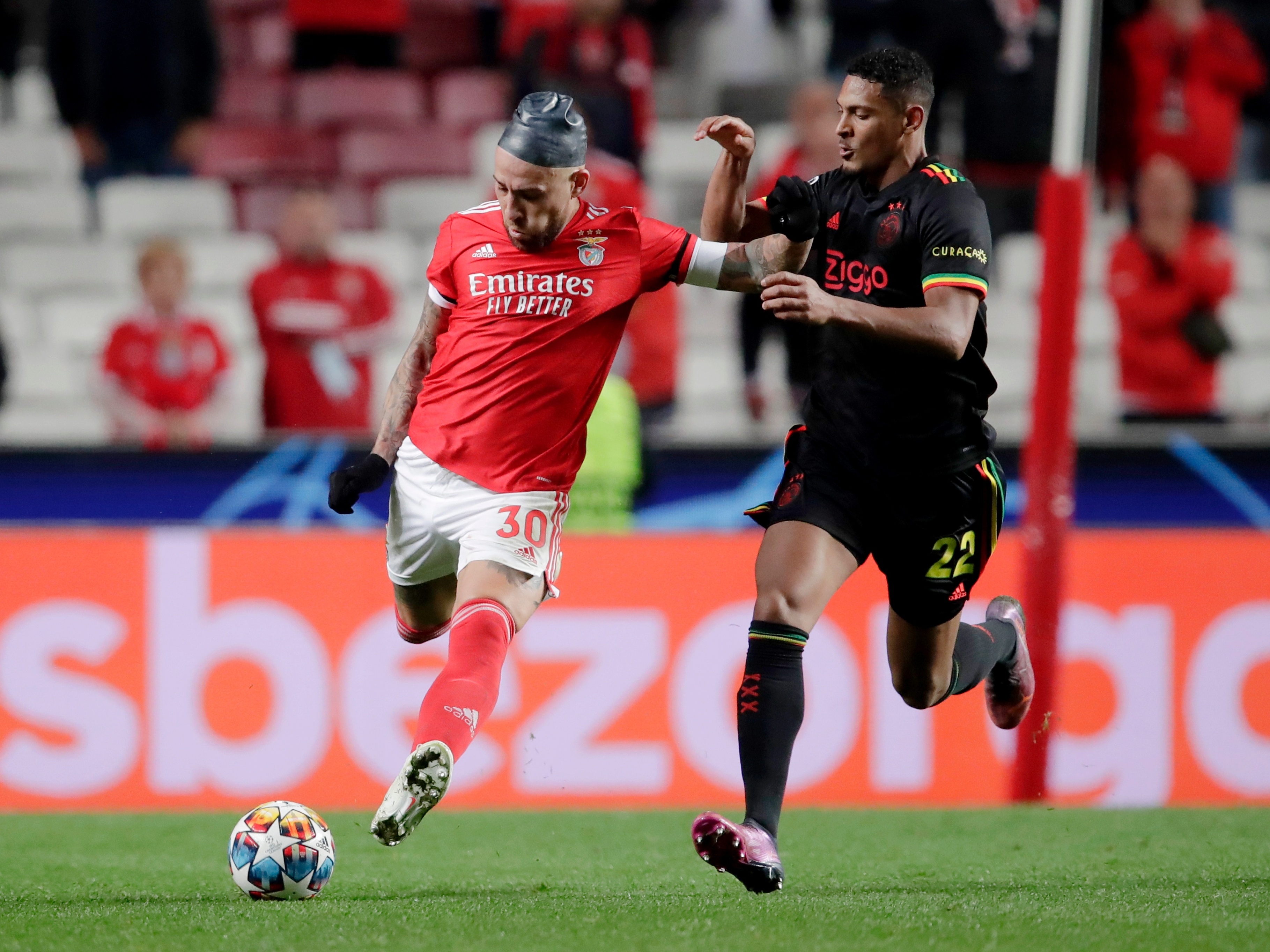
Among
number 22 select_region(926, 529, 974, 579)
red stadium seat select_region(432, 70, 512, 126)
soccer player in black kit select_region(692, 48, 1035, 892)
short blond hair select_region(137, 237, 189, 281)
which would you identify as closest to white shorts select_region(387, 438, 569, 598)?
soccer player in black kit select_region(692, 48, 1035, 892)

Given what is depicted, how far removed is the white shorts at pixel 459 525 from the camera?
4.97 metres

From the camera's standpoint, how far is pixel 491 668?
15.4 ft

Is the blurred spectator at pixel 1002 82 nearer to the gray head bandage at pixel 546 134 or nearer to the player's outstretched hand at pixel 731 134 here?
the player's outstretched hand at pixel 731 134

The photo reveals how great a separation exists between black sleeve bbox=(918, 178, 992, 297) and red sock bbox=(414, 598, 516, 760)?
4.69ft

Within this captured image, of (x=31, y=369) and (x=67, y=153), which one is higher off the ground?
(x=67, y=153)

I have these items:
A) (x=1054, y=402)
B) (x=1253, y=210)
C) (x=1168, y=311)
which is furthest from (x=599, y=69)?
(x=1253, y=210)

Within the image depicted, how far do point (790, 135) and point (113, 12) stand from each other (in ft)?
13.8

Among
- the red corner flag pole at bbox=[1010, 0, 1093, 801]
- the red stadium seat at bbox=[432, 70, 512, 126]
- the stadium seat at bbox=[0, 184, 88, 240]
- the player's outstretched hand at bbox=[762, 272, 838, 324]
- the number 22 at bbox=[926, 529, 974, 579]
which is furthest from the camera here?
the red stadium seat at bbox=[432, 70, 512, 126]

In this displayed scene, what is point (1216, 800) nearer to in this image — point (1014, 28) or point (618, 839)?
point (618, 839)

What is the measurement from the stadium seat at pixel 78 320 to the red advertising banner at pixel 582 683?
3.43 metres

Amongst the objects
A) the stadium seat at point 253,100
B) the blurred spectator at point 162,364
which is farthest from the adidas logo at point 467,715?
the stadium seat at point 253,100

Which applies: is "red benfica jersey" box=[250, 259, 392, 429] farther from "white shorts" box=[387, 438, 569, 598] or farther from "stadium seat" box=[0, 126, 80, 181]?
"white shorts" box=[387, 438, 569, 598]

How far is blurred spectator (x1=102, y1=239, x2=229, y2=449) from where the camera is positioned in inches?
375

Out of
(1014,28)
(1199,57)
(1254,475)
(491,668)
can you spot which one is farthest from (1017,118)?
(491,668)
